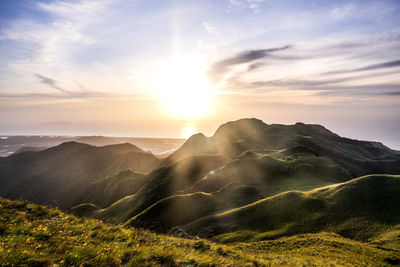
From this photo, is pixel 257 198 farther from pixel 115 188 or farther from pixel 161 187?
pixel 115 188

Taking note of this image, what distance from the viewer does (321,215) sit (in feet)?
117

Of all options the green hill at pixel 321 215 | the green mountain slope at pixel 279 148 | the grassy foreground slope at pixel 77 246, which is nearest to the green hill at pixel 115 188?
the green mountain slope at pixel 279 148

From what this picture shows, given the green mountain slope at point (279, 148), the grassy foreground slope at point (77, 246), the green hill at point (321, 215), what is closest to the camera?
the grassy foreground slope at point (77, 246)

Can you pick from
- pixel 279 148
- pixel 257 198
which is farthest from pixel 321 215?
pixel 279 148

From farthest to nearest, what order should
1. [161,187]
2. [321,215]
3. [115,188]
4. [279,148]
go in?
[279,148]
[115,188]
[161,187]
[321,215]

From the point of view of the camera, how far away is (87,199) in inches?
5349

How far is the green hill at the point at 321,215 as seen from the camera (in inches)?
1240

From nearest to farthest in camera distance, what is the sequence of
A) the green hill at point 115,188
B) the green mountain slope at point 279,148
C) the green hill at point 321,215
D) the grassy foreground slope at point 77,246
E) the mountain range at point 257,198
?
the grassy foreground slope at point 77,246 < the green hill at point 321,215 < the mountain range at point 257,198 < the green hill at point 115,188 < the green mountain slope at point 279,148

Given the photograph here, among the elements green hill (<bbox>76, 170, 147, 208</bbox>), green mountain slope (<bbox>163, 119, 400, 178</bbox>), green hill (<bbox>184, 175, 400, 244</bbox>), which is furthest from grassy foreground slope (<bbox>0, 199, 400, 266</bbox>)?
green mountain slope (<bbox>163, 119, 400, 178</bbox>)

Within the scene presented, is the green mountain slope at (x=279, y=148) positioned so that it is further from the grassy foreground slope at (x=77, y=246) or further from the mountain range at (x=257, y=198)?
the grassy foreground slope at (x=77, y=246)

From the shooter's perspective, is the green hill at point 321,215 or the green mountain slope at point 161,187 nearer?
the green hill at point 321,215

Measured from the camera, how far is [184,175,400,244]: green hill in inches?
1240

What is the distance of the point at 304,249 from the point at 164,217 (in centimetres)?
3873

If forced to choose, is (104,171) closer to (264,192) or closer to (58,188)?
(58,188)
